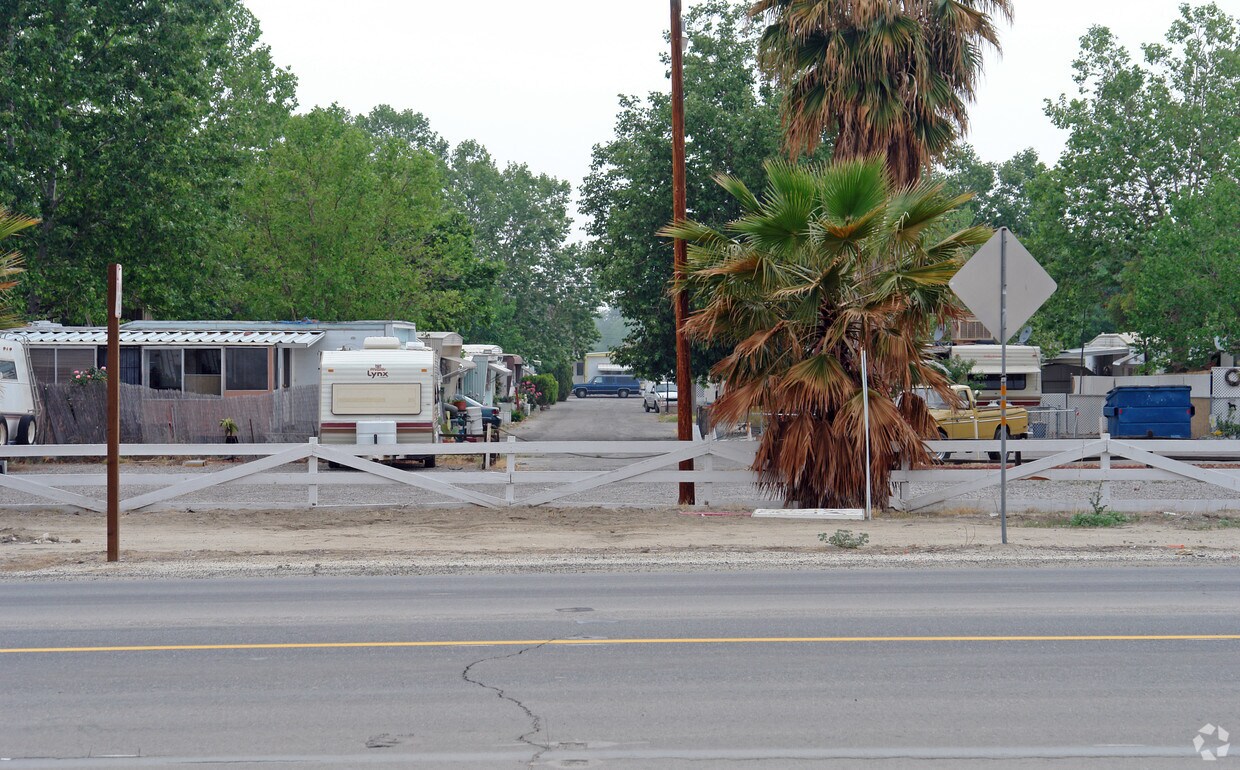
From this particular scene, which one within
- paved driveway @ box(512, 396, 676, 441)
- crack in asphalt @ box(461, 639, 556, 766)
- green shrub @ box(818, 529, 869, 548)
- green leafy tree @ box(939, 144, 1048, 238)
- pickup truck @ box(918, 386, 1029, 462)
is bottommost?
crack in asphalt @ box(461, 639, 556, 766)

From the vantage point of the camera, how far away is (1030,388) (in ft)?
121

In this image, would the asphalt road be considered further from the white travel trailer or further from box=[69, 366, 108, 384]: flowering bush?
box=[69, 366, 108, 384]: flowering bush

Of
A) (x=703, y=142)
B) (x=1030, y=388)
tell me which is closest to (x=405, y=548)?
(x=703, y=142)

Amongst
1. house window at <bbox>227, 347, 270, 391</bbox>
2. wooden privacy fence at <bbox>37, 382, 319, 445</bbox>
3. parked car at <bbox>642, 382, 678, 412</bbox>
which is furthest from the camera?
parked car at <bbox>642, 382, 678, 412</bbox>

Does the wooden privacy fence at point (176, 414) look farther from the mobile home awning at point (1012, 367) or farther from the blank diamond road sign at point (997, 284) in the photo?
the blank diamond road sign at point (997, 284)

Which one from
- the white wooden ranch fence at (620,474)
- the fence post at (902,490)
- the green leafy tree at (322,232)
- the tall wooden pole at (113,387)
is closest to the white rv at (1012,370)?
the white wooden ranch fence at (620,474)

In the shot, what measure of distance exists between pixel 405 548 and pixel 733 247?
6324mm

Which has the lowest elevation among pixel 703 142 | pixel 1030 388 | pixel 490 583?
pixel 490 583

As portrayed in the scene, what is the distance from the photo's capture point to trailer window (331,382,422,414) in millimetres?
27375

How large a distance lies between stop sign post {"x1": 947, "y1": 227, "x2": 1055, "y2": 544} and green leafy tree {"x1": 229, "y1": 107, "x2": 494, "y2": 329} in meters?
29.5

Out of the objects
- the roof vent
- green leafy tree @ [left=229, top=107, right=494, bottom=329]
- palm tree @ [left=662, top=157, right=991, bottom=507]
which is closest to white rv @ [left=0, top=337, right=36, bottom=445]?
the roof vent

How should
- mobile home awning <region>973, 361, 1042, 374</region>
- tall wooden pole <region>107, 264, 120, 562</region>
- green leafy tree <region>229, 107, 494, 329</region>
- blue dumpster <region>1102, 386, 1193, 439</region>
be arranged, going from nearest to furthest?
tall wooden pole <region>107, 264, 120, 562</region>, blue dumpster <region>1102, 386, 1193, 439</region>, mobile home awning <region>973, 361, 1042, 374</region>, green leafy tree <region>229, 107, 494, 329</region>

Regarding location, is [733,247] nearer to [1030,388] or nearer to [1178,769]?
[1178,769]

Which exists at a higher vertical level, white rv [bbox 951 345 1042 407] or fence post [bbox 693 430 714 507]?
white rv [bbox 951 345 1042 407]
